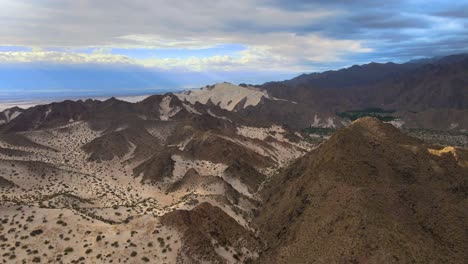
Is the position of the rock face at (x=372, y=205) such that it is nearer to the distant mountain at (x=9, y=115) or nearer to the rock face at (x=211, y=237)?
the rock face at (x=211, y=237)

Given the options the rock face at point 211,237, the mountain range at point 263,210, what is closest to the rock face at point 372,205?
the mountain range at point 263,210

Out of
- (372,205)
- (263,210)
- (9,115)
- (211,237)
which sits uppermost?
(9,115)

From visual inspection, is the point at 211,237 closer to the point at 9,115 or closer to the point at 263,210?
the point at 263,210

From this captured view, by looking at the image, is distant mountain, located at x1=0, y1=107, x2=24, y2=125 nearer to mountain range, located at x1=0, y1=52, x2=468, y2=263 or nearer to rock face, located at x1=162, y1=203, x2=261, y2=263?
mountain range, located at x1=0, y1=52, x2=468, y2=263

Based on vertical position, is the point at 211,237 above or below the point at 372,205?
below

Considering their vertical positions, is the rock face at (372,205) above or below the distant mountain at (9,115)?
below

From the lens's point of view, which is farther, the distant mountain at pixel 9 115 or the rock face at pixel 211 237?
the distant mountain at pixel 9 115

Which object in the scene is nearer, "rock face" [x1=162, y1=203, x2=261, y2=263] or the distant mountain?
"rock face" [x1=162, y1=203, x2=261, y2=263]

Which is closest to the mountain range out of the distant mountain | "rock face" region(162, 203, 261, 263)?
"rock face" region(162, 203, 261, 263)

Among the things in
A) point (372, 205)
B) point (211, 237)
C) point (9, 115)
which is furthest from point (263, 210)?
point (9, 115)

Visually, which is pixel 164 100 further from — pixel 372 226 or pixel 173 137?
pixel 372 226
